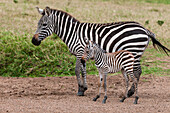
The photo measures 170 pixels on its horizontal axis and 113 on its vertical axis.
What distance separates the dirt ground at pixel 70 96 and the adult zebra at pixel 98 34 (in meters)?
0.63

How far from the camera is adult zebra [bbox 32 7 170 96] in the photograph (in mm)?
7745

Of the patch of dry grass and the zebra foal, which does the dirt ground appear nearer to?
the zebra foal

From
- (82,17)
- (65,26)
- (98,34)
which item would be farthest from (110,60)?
(82,17)

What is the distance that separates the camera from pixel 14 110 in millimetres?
6586

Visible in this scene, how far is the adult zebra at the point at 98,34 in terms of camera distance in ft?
25.4

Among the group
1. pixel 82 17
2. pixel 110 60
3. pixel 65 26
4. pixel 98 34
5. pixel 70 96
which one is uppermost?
pixel 82 17

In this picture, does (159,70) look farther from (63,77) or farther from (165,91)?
(63,77)

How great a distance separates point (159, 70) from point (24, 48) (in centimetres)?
471

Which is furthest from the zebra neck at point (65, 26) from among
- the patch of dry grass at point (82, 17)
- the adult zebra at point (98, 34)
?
the patch of dry grass at point (82, 17)

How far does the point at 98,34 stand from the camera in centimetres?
816

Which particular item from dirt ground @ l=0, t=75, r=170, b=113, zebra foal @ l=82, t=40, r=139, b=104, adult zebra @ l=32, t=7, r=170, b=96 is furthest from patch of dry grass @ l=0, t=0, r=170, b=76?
zebra foal @ l=82, t=40, r=139, b=104

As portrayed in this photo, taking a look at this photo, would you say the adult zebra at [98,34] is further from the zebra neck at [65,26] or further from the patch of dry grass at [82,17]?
the patch of dry grass at [82,17]

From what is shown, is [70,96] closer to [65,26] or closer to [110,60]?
[110,60]

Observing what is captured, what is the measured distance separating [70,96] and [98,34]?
1694 mm
